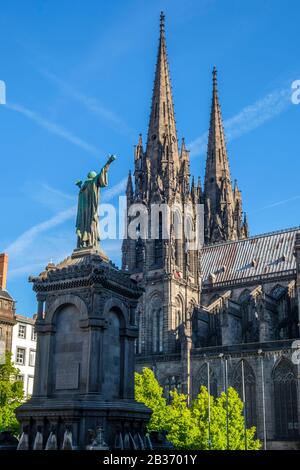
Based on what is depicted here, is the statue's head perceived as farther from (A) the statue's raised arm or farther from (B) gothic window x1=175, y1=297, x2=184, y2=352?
(B) gothic window x1=175, y1=297, x2=184, y2=352

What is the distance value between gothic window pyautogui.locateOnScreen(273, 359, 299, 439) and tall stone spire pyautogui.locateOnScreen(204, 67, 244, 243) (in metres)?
33.5

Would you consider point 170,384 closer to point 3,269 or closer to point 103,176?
point 3,269

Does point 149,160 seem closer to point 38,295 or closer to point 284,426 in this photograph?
point 284,426

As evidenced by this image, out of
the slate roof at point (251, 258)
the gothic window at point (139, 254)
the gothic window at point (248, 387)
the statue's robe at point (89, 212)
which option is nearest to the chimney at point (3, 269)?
the gothic window at point (139, 254)

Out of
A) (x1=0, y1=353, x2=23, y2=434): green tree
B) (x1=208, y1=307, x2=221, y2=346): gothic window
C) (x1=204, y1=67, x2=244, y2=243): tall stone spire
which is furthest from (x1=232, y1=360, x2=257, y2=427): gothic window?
(x1=204, y1=67, x2=244, y2=243): tall stone spire

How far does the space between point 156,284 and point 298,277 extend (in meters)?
16.8

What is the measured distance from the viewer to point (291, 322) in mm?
63188

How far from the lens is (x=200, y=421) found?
47.2 meters

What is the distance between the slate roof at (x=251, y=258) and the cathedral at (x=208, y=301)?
0.13m

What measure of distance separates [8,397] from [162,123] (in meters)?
46.4

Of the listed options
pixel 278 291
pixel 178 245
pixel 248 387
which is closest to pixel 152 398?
pixel 248 387

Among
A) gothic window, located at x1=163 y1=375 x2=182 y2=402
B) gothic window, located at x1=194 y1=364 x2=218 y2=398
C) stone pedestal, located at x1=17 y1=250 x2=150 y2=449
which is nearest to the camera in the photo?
stone pedestal, located at x1=17 y1=250 x2=150 y2=449

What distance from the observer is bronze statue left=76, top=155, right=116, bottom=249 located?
72.2ft

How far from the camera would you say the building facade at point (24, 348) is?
189 ft
